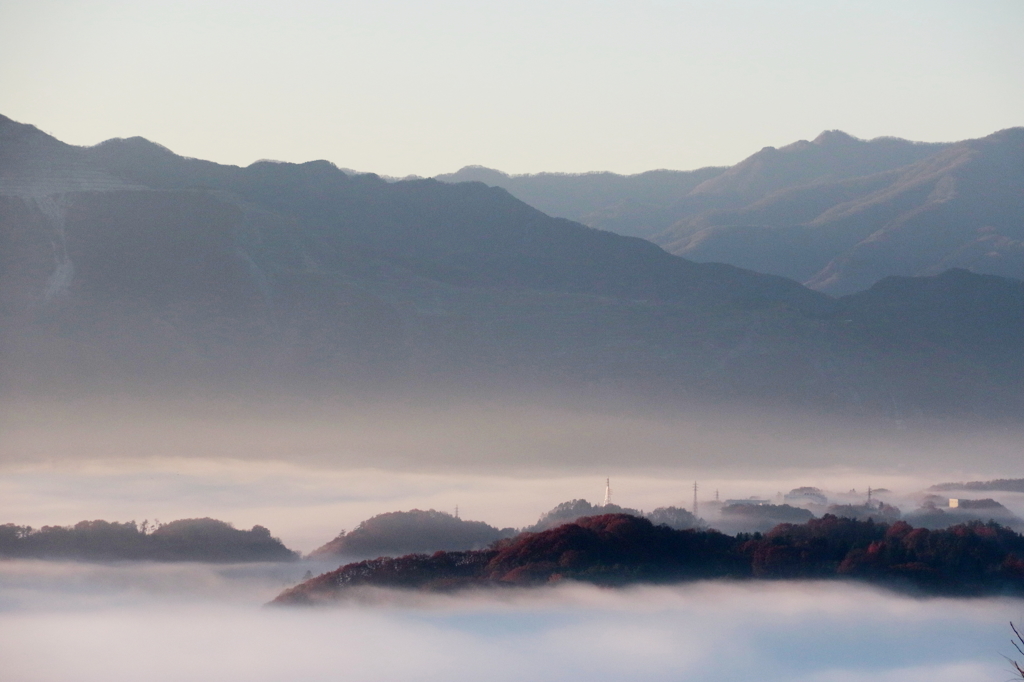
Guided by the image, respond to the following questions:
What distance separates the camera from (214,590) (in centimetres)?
4994

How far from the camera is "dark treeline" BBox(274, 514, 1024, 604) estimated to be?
143 feet

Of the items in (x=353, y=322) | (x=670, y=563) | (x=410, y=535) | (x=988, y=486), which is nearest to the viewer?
(x=670, y=563)

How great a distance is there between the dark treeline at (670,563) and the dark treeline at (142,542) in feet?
52.5

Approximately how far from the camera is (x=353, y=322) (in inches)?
4929

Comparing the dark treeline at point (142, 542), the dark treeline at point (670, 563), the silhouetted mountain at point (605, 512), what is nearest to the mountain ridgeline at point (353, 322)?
the silhouetted mountain at point (605, 512)

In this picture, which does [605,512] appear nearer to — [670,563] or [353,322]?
[670,563]

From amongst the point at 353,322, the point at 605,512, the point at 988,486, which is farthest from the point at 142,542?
the point at 988,486

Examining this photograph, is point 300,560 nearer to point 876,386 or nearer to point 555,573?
point 555,573

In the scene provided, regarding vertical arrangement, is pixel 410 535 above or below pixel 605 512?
below

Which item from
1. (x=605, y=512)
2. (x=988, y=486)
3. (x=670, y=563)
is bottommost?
(x=670, y=563)

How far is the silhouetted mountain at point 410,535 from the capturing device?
65.0 m

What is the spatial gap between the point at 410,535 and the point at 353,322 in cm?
5793

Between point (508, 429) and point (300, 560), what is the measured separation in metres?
51.5

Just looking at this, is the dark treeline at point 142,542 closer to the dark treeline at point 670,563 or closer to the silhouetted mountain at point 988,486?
the dark treeline at point 670,563
